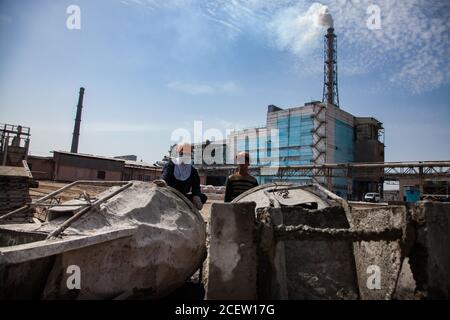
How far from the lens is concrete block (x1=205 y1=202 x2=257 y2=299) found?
2.34 m

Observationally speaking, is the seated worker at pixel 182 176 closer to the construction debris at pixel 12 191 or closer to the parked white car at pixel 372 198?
the construction debris at pixel 12 191

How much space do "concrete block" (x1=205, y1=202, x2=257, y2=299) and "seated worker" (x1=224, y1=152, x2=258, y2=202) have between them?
2.71m

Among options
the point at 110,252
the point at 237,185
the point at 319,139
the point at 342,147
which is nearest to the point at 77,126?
the point at 319,139

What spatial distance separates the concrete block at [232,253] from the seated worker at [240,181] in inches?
107

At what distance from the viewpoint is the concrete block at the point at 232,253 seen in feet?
7.68

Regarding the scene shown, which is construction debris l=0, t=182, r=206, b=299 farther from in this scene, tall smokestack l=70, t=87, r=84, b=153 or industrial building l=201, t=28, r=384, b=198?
tall smokestack l=70, t=87, r=84, b=153

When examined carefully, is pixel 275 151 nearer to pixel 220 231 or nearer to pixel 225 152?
pixel 225 152

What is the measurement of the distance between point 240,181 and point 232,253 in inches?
111

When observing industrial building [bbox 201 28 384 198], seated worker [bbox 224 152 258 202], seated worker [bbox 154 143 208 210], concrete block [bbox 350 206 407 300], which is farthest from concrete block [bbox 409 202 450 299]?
industrial building [bbox 201 28 384 198]

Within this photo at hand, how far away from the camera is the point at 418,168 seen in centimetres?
1966

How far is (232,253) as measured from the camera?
2379 millimetres

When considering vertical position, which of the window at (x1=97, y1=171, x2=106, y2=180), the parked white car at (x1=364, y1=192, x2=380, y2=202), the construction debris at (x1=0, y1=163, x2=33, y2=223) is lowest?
the construction debris at (x1=0, y1=163, x2=33, y2=223)

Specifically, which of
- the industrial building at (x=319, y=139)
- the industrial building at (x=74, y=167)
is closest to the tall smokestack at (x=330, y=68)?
the industrial building at (x=319, y=139)
